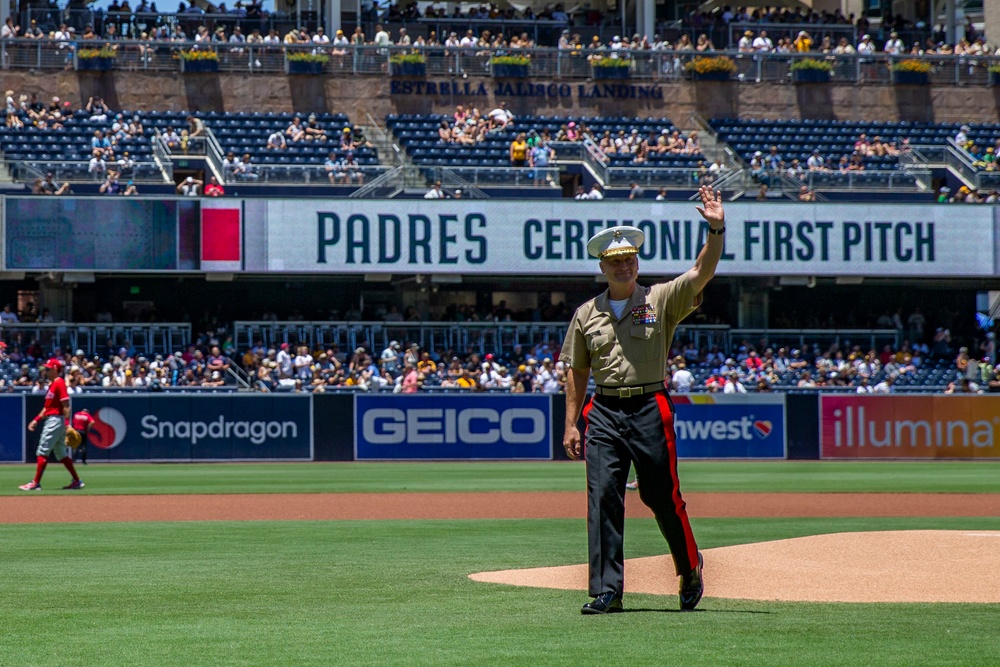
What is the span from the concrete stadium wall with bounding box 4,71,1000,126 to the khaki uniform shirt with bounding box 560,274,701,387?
3436 cm

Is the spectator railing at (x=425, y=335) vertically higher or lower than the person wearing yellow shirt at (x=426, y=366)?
higher

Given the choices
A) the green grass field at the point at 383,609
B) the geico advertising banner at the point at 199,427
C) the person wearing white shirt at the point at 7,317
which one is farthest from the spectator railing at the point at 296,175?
the green grass field at the point at 383,609

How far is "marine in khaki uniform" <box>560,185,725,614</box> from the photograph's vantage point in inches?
267

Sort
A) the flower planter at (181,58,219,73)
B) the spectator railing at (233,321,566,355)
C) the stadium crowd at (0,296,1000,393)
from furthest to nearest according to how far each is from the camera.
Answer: the flower planter at (181,58,219,73)
the spectator railing at (233,321,566,355)
the stadium crowd at (0,296,1000,393)

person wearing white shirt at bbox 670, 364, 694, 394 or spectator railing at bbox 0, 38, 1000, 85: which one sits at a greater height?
spectator railing at bbox 0, 38, 1000, 85

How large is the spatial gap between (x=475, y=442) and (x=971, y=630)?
23.0m

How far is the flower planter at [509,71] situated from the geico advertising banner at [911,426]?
640 inches

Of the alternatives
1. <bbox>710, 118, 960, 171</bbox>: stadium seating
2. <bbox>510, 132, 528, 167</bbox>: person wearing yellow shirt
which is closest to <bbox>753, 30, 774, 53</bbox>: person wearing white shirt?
<bbox>710, 118, 960, 171</bbox>: stadium seating

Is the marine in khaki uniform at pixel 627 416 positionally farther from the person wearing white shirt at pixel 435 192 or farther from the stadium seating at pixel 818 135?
the stadium seating at pixel 818 135

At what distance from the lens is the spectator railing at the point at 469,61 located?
38938 millimetres

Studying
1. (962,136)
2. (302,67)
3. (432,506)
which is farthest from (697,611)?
(962,136)

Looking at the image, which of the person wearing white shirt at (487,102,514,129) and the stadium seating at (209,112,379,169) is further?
the person wearing white shirt at (487,102,514,129)

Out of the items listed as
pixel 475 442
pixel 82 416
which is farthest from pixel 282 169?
pixel 82 416

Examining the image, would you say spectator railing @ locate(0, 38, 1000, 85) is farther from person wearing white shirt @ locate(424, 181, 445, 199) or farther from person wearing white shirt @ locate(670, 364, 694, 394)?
person wearing white shirt @ locate(670, 364, 694, 394)
